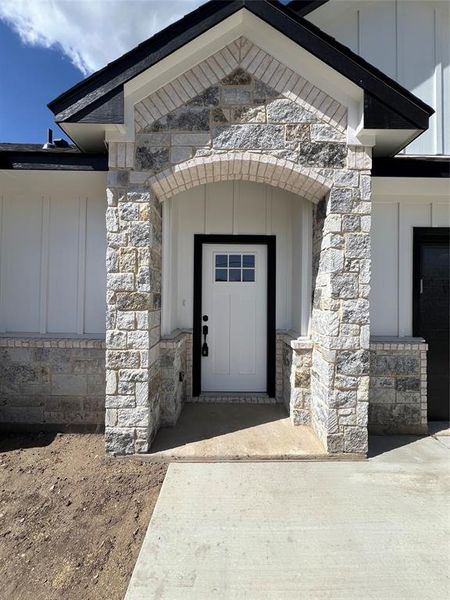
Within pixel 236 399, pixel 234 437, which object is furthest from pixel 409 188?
pixel 234 437

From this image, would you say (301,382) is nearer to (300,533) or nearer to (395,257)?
(300,533)

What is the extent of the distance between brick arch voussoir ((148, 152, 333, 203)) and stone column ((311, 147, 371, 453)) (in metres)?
0.28

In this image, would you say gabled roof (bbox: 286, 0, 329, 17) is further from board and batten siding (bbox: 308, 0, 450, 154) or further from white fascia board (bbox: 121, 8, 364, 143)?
white fascia board (bbox: 121, 8, 364, 143)

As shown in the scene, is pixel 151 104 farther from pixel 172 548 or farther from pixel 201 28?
pixel 172 548

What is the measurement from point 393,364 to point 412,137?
8.57 ft

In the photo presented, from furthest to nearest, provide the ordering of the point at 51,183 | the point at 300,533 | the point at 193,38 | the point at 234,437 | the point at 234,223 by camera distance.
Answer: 1. the point at 234,223
2. the point at 51,183
3. the point at 234,437
4. the point at 193,38
5. the point at 300,533

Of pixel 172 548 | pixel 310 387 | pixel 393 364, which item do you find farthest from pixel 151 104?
pixel 393 364

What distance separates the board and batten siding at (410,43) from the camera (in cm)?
478

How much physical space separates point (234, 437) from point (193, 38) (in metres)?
4.02

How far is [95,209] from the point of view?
4195 millimetres

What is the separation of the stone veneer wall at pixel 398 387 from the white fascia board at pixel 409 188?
1.91 metres

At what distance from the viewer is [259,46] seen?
3217 mm

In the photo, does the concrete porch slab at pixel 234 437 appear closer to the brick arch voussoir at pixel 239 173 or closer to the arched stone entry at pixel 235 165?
the arched stone entry at pixel 235 165

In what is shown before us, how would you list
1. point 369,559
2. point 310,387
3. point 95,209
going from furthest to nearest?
point 95,209, point 310,387, point 369,559
